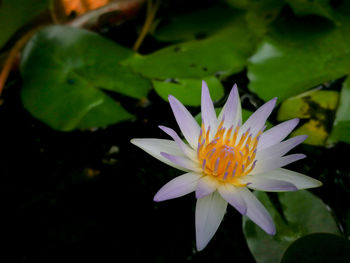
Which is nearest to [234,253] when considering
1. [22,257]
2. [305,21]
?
[22,257]

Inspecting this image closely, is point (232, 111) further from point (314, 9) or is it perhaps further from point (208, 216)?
point (314, 9)

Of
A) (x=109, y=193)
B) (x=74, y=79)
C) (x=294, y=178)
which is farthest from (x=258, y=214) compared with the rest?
(x=74, y=79)

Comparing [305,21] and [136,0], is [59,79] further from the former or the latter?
[305,21]

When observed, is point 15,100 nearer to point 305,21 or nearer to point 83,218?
point 83,218

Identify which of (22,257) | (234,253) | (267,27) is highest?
(267,27)

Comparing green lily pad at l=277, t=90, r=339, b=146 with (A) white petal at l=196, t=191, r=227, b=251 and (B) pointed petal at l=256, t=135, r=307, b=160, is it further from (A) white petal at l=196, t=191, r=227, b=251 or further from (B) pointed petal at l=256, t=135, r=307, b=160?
(A) white petal at l=196, t=191, r=227, b=251

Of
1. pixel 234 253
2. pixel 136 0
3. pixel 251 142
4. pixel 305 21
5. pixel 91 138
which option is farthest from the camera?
pixel 136 0

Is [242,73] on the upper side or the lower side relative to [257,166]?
lower

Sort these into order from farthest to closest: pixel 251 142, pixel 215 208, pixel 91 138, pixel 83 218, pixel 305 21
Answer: pixel 305 21
pixel 91 138
pixel 83 218
pixel 251 142
pixel 215 208

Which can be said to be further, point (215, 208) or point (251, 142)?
point (251, 142)
